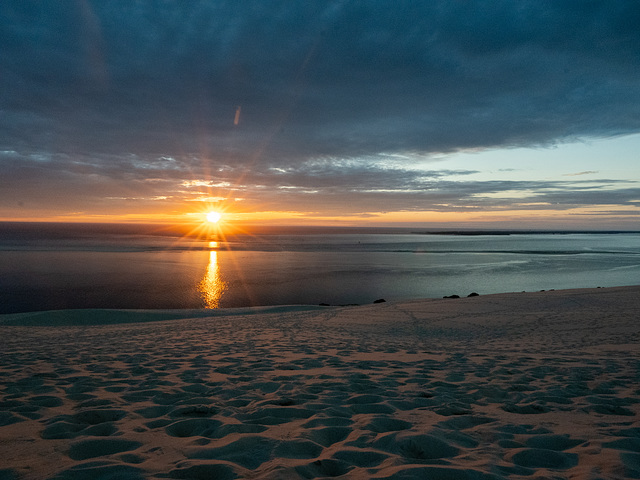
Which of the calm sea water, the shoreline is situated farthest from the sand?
the calm sea water

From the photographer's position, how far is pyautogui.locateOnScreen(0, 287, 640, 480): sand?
10.1 feet

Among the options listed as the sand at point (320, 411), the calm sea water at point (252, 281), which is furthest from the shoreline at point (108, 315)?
the sand at point (320, 411)

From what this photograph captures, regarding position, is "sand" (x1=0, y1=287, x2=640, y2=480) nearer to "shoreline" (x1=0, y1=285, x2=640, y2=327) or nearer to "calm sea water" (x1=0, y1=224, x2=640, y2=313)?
"shoreline" (x1=0, y1=285, x2=640, y2=327)

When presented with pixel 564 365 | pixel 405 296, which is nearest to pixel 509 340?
pixel 564 365

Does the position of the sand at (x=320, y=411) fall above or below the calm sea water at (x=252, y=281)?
above

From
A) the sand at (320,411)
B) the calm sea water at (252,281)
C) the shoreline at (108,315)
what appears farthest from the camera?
the calm sea water at (252,281)

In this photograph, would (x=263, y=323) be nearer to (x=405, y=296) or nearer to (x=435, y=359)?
(x=435, y=359)

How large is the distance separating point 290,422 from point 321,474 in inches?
45.8

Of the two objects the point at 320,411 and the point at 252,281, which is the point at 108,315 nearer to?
the point at 252,281

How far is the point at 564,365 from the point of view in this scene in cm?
679

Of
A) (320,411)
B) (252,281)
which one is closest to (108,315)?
(252,281)

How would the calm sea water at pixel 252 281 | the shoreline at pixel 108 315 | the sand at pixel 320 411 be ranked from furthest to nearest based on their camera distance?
the calm sea water at pixel 252 281
the shoreline at pixel 108 315
the sand at pixel 320 411

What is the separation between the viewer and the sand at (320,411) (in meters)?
3.07

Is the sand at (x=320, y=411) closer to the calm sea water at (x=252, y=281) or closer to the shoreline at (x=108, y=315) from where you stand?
the shoreline at (x=108, y=315)
